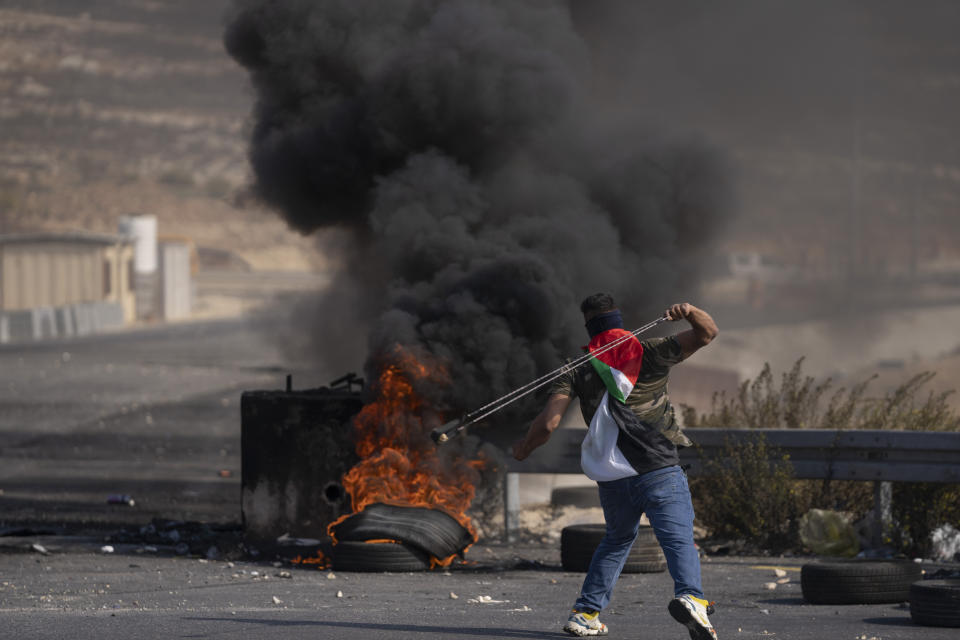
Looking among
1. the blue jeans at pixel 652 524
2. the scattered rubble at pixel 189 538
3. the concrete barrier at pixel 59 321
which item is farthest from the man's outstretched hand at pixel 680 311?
the concrete barrier at pixel 59 321

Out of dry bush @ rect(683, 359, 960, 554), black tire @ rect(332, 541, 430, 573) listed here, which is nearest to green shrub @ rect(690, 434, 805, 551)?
dry bush @ rect(683, 359, 960, 554)

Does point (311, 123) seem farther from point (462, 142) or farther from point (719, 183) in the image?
point (719, 183)

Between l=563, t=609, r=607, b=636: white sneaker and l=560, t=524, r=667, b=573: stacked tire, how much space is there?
262 centimetres

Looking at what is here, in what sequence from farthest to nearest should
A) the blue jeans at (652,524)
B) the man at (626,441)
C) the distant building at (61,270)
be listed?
the distant building at (61,270)
the man at (626,441)
the blue jeans at (652,524)

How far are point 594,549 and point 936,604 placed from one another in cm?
267

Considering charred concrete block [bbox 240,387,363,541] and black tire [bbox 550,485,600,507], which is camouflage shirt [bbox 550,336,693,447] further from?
black tire [bbox 550,485,600,507]

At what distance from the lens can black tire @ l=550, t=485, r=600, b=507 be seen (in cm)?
1244

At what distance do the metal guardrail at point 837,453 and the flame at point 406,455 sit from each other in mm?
892

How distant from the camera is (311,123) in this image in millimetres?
12008

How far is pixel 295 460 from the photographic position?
10.1 meters

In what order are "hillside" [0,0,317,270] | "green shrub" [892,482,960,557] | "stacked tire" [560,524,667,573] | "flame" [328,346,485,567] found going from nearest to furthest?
1. "stacked tire" [560,524,667,573]
2. "flame" [328,346,485,567]
3. "green shrub" [892,482,960,557]
4. "hillside" [0,0,317,270]

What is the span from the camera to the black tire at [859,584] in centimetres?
767

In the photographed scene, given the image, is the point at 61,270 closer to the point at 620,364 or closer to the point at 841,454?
the point at 841,454

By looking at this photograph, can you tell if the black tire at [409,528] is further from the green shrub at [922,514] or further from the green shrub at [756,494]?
the green shrub at [922,514]
